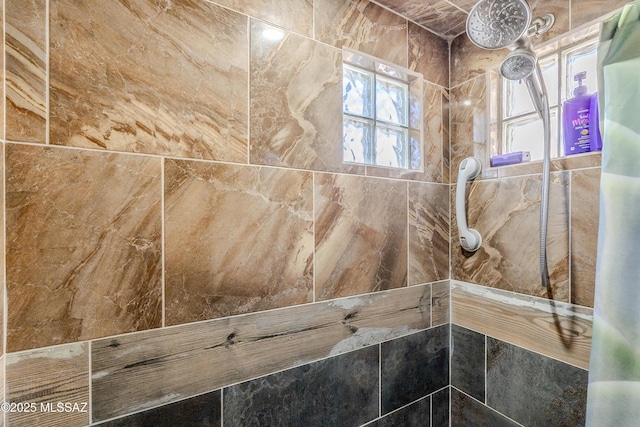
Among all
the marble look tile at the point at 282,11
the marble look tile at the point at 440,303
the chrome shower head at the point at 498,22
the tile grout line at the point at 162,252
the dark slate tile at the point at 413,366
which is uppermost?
the marble look tile at the point at 282,11

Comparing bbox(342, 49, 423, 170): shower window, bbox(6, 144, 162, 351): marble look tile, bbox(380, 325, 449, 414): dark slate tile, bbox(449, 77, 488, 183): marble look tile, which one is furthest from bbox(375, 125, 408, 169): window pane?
bbox(6, 144, 162, 351): marble look tile

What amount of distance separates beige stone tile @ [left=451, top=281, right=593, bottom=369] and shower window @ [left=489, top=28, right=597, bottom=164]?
53 centimetres

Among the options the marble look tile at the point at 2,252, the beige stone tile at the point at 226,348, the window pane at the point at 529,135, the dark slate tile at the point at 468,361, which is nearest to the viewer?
the marble look tile at the point at 2,252

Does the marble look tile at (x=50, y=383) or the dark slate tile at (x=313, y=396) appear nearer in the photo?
the marble look tile at (x=50, y=383)

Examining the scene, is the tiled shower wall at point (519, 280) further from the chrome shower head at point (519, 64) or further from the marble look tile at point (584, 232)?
the chrome shower head at point (519, 64)

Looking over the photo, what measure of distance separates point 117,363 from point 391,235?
0.90 metres

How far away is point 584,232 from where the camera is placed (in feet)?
2.92

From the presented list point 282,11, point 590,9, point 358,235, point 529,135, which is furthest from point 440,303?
point 282,11

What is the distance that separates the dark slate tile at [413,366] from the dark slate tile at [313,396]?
59 millimetres

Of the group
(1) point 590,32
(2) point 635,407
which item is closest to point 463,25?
(1) point 590,32

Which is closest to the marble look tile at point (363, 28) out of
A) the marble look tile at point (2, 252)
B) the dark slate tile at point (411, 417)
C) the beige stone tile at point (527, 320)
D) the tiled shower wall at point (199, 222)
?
the tiled shower wall at point (199, 222)

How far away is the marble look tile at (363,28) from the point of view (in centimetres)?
97

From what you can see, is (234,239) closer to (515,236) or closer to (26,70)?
(26,70)

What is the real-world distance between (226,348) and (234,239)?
303 mm
